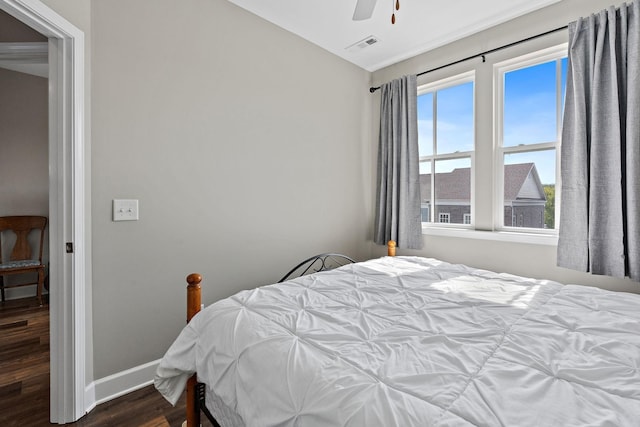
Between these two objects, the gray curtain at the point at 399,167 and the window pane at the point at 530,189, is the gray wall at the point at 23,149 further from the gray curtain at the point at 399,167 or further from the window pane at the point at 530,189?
the window pane at the point at 530,189

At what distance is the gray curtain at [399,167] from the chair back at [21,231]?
4.09 metres

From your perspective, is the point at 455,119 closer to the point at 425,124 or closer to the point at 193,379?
the point at 425,124

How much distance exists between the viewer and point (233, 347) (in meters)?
1.07

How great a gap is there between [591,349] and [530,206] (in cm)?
183

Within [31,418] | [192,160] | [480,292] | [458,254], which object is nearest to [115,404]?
[31,418]

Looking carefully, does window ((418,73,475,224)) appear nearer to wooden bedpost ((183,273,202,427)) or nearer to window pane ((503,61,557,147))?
window pane ((503,61,557,147))

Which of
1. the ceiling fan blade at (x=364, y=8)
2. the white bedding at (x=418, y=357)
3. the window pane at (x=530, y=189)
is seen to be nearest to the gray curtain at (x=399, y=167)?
the window pane at (x=530, y=189)

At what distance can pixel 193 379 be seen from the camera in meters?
1.29

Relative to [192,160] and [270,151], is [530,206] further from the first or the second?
[192,160]

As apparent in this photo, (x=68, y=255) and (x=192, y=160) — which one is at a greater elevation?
(x=192, y=160)

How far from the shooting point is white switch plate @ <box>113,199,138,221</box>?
1841 mm

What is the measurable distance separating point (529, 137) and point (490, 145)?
0.28m

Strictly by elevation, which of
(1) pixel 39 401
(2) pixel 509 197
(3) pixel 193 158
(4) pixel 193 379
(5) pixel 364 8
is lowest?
(1) pixel 39 401

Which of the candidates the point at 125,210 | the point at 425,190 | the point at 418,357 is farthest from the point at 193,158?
the point at 425,190
